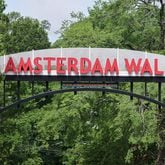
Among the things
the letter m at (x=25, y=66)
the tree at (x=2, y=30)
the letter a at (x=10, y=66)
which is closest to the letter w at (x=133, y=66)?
the letter m at (x=25, y=66)

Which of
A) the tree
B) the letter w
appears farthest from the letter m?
the tree

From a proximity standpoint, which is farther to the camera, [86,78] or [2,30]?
[2,30]

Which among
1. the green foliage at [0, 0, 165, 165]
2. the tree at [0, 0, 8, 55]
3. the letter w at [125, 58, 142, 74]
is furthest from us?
the green foliage at [0, 0, 165, 165]

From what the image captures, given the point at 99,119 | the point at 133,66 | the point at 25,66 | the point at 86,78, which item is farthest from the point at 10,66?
the point at 99,119

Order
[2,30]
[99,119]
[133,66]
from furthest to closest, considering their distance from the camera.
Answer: [99,119]
[2,30]
[133,66]

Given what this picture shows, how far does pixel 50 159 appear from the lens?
2970cm

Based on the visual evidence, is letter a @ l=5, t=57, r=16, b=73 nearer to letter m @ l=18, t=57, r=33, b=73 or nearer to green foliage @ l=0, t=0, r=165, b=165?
letter m @ l=18, t=57, r=33, b=73

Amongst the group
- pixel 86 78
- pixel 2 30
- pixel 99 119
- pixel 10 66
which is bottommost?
pixel 99 119

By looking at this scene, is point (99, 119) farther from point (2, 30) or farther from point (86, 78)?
point (86, 78)

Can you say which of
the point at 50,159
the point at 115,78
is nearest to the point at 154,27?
the point at 50,159

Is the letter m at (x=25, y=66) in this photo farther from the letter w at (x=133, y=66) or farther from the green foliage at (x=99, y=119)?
the green foliage at (x=99, y=119)

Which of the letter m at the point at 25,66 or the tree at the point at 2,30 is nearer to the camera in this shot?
the letter m at the point at 25,66

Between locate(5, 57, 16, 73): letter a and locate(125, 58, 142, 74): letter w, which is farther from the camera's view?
locate(5, 57, 16, 73): letter a

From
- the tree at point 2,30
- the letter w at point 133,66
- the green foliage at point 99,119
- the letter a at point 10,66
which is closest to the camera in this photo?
the letter w at point 133,66
